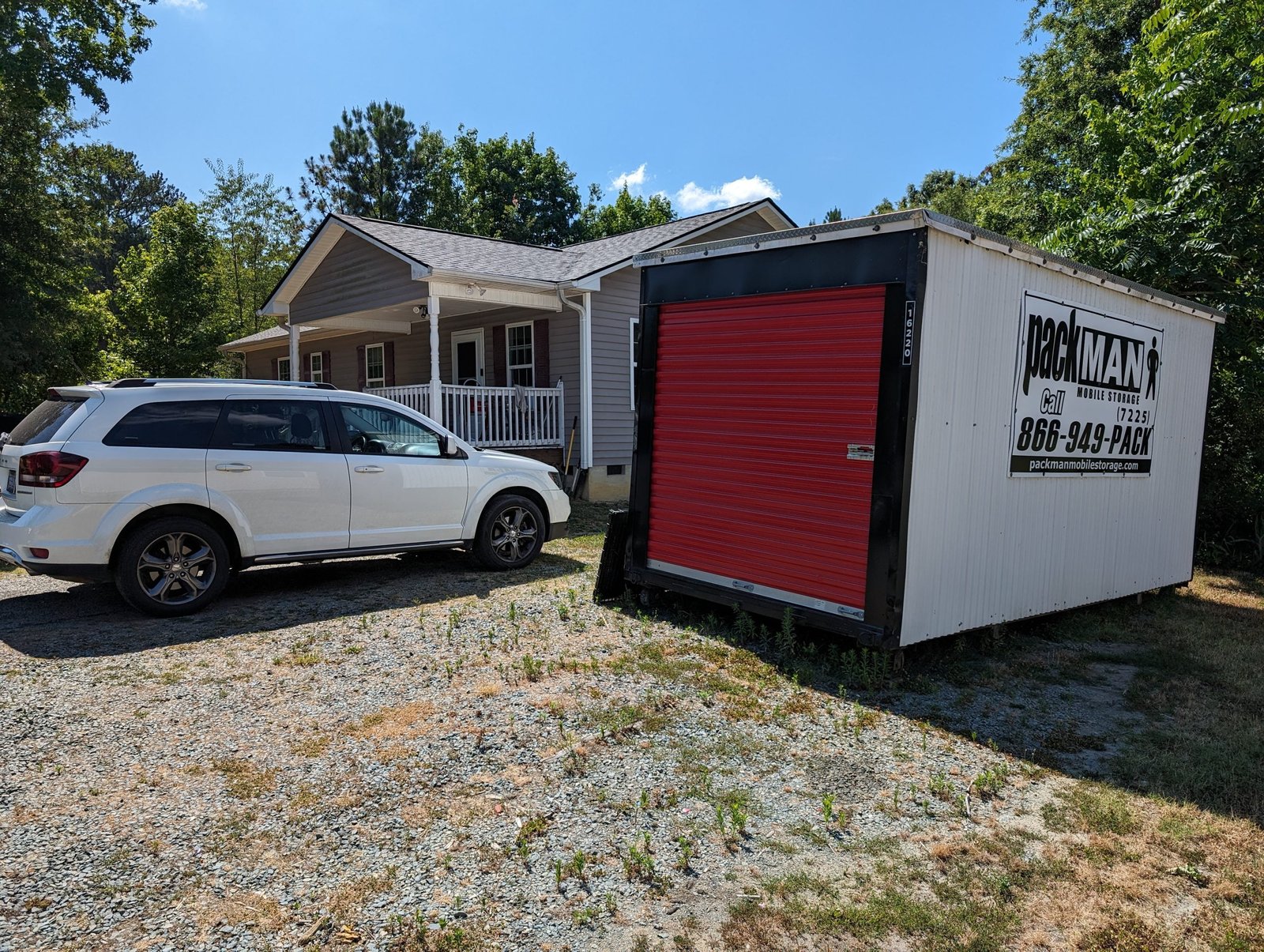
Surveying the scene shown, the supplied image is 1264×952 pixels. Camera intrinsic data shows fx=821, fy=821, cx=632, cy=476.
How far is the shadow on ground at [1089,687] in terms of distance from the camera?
4.14 m

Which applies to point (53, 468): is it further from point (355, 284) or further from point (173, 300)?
point (173, 300)

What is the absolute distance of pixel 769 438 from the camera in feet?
19.2

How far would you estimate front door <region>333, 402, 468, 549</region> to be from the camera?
7.32 meters

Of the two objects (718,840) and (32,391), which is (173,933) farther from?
(32,391)

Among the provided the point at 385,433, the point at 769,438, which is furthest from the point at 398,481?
the point at 769,438

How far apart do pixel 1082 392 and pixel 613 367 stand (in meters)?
9.35

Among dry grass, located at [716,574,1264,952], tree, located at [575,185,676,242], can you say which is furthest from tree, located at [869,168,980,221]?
dry grass, located at [716,574,1264,952]

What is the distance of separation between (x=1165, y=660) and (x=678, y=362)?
4.19 metres

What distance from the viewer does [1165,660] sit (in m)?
5.93

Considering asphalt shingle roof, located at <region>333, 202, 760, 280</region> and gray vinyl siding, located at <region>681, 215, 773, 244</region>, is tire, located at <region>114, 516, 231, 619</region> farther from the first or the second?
gray vinyl siding, located at <region>681, 215, 773, 244</region>

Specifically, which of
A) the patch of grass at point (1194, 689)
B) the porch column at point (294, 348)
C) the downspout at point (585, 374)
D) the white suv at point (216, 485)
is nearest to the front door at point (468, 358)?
the downspout at point (585, 374)

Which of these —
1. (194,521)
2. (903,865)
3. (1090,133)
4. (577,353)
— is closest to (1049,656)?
(903,865)

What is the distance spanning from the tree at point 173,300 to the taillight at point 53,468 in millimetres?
18938

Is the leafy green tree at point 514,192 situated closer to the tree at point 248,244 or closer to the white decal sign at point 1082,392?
the tree at point 248,244
